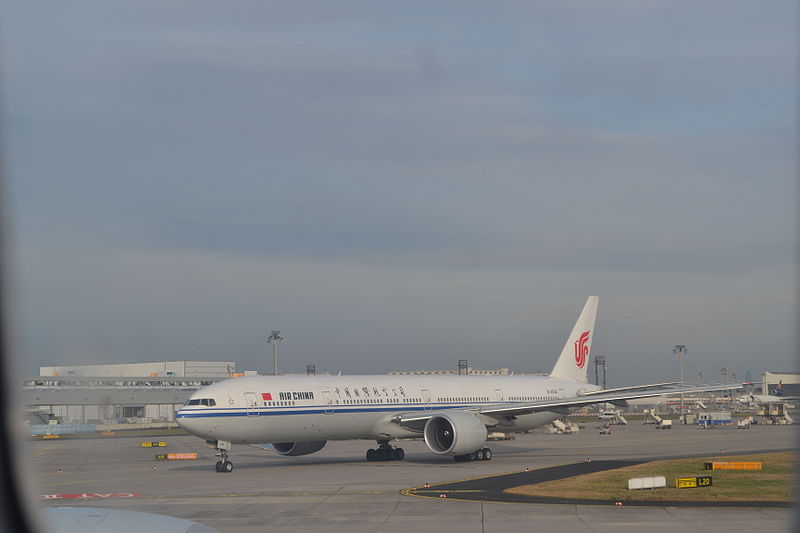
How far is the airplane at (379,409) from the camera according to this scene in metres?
39.6

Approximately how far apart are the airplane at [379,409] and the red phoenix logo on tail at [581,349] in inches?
121

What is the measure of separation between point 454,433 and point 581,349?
58.1 feet

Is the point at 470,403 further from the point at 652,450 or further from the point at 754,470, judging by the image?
the point at 754,470

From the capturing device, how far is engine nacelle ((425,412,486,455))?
139 feet

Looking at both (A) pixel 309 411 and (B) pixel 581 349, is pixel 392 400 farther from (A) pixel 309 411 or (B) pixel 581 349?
(B) pixel 581 349

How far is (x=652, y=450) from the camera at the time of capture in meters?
51.3

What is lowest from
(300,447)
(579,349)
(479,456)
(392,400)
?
(479,456)

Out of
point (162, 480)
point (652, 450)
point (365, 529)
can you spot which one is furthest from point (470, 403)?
point (365, 529)

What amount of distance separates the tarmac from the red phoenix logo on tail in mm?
5199

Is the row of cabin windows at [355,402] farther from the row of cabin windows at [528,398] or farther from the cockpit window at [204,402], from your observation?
the row of cabin windows at [528,398]

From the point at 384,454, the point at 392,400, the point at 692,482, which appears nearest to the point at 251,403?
the point at 392,400

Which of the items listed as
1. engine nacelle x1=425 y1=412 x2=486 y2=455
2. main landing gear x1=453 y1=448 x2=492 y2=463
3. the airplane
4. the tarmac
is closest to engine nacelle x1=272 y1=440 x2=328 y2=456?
the airplane

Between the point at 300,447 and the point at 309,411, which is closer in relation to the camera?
the point at 309,411

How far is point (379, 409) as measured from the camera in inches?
1753
